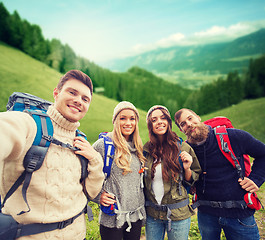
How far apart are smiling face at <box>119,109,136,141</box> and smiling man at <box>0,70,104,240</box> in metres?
0.94

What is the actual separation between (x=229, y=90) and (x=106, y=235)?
5690 cm

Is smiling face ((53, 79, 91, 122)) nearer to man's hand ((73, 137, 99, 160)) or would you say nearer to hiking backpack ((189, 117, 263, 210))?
man's hand ((73, 137, 99, 160))

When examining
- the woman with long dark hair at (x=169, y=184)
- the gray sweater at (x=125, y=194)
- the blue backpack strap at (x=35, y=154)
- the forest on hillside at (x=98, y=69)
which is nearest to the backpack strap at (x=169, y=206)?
the woman with long dark hair at (x=169, y=184)

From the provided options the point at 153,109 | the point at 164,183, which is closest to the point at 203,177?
the point at 164,183

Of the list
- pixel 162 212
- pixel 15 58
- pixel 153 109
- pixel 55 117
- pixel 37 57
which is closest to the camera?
pixel 55 117

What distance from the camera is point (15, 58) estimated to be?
135ft

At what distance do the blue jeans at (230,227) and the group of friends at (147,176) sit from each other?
0.05ft

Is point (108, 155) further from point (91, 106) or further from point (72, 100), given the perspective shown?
point (91, 106)

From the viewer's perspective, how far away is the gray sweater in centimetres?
281

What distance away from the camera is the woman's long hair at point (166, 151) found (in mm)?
3088

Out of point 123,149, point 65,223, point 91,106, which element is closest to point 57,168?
point 65,223

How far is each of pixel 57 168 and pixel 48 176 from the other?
12 centimetres

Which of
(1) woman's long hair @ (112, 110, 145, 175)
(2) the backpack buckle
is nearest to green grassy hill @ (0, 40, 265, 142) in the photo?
(1) woman's long hair @ (112, 110, 145, 175)

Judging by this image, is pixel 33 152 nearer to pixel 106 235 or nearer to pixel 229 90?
pixel 106 235
